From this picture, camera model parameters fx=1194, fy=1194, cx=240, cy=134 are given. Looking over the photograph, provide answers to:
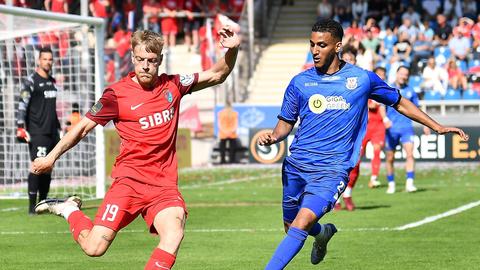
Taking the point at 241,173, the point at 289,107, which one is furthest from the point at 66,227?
the point at 241,173

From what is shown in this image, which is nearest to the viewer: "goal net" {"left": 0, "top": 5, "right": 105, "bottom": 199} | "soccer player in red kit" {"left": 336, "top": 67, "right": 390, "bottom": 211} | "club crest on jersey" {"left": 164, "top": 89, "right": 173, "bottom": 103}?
"club crest on jersey" {"left": 164, "top": 89, "right": 173, "bottom": 103}

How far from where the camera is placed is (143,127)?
9.48 m

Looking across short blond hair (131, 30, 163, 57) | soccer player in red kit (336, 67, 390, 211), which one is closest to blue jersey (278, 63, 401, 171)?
short blond hair (131, 30, 163, 57)

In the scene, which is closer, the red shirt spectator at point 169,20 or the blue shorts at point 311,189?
the blue shorts at point 311,189

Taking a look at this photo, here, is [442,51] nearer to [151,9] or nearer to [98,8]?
[151,9]

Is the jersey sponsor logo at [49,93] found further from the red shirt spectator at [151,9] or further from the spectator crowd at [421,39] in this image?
the red shirt spectator at [151,9]

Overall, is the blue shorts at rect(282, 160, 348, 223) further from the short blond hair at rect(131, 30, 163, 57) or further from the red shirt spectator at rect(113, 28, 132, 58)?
the red shirt spectator at rect(113, 28, 132, 58)

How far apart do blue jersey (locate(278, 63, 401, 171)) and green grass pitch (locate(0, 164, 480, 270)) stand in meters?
1.73

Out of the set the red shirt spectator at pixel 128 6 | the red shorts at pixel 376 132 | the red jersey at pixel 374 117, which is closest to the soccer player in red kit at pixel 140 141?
the red jersey at pixel 374 117

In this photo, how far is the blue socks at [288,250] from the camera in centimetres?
942

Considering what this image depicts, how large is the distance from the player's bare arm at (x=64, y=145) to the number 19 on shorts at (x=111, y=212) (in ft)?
1.80

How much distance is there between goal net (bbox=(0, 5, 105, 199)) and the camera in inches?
818

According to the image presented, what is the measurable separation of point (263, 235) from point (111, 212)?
537 cm

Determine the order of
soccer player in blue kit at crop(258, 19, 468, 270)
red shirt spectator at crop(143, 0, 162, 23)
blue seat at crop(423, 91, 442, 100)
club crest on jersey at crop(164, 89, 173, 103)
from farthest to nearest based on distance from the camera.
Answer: red shirt spectator at crop(143, 0, 162, 23)
blue seat at crop(423, 91, 442, 100)
soccer player in blue kit at crop(258, 19, 468, 270)
club crest on jersey at crop(164, 89, 173, 103)
